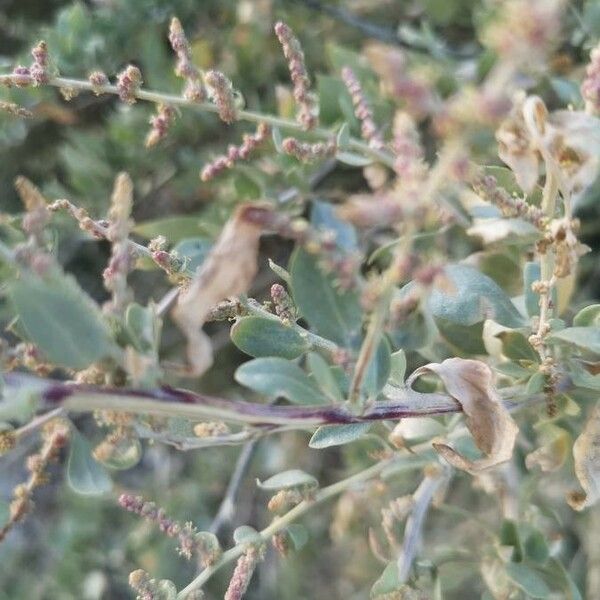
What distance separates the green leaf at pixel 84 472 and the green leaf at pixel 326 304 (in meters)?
0.18

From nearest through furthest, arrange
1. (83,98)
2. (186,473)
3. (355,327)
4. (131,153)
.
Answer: (355,327), (131,153), (83,98), (186,473)

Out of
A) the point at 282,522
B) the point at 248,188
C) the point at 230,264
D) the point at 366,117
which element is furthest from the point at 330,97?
the point at 230,264

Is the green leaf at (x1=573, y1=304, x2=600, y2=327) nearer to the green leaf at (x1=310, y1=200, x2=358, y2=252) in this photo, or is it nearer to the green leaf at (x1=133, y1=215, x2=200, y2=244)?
the green leaf at (x1=310, y1=200, x2=358, y2=252)

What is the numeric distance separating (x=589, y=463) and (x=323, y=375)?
0.82 feet

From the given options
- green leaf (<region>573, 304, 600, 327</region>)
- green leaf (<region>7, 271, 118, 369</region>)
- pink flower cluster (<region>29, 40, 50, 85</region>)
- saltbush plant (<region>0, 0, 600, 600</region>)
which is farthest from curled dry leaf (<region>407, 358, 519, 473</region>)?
pink flower cluster (<region>29, 40, 50, 85</region>)

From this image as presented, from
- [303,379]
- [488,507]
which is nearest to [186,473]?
[488,507]

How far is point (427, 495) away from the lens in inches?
27.0

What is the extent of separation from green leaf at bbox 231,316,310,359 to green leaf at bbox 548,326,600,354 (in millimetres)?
145

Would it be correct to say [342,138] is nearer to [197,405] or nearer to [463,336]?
[463,336]

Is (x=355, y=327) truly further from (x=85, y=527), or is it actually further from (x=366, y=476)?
(x=85, y=527)

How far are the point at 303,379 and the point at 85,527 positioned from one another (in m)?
1.00

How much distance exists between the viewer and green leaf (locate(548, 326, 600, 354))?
0.50 meters

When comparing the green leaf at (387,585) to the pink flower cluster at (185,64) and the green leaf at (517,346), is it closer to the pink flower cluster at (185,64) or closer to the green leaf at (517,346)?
the green leaf at (517,346)

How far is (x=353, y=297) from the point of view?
42 cm
